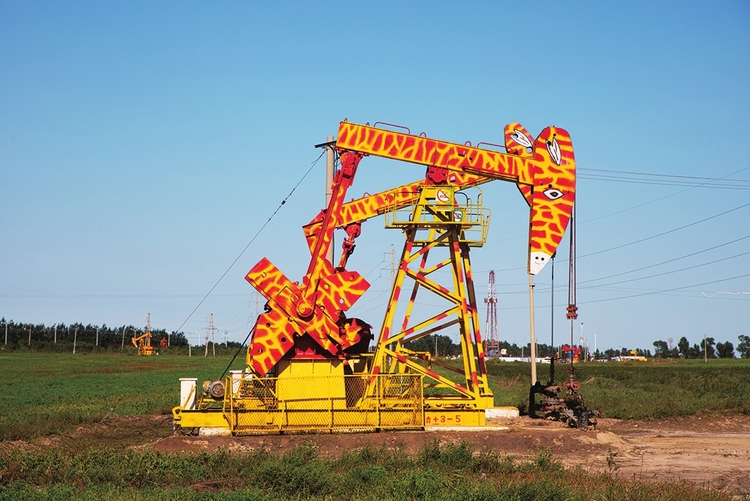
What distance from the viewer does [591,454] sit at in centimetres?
1521

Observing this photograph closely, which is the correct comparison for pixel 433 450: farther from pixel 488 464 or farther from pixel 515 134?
pixel 515 134

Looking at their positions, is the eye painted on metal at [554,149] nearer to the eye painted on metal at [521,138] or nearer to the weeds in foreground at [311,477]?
the eye painted on metal at [521,138]

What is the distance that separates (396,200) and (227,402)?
5875 millimetres

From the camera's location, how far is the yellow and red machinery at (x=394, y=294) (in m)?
17.0

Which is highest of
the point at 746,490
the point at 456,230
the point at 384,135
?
the point at 384,135

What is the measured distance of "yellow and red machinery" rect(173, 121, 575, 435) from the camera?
17016mm

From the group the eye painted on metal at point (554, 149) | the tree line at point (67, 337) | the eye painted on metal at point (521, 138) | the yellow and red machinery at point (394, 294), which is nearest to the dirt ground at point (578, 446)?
the yellow and red machinery at point (394, 294)

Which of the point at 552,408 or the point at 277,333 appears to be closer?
the point at 277,333

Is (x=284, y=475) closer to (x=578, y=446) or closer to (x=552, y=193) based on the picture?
(x=578, y=446)

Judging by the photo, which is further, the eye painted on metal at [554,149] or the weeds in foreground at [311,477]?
the eye painted on metal at [554,149]

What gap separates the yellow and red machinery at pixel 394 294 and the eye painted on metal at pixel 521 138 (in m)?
0.02

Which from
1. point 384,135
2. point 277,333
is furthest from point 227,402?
point 384,135

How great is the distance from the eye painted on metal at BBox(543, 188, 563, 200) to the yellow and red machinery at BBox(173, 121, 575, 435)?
0.9 inches

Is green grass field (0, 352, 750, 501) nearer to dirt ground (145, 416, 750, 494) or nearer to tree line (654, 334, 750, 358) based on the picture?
dirt ground (145, 416, 750, 494)
